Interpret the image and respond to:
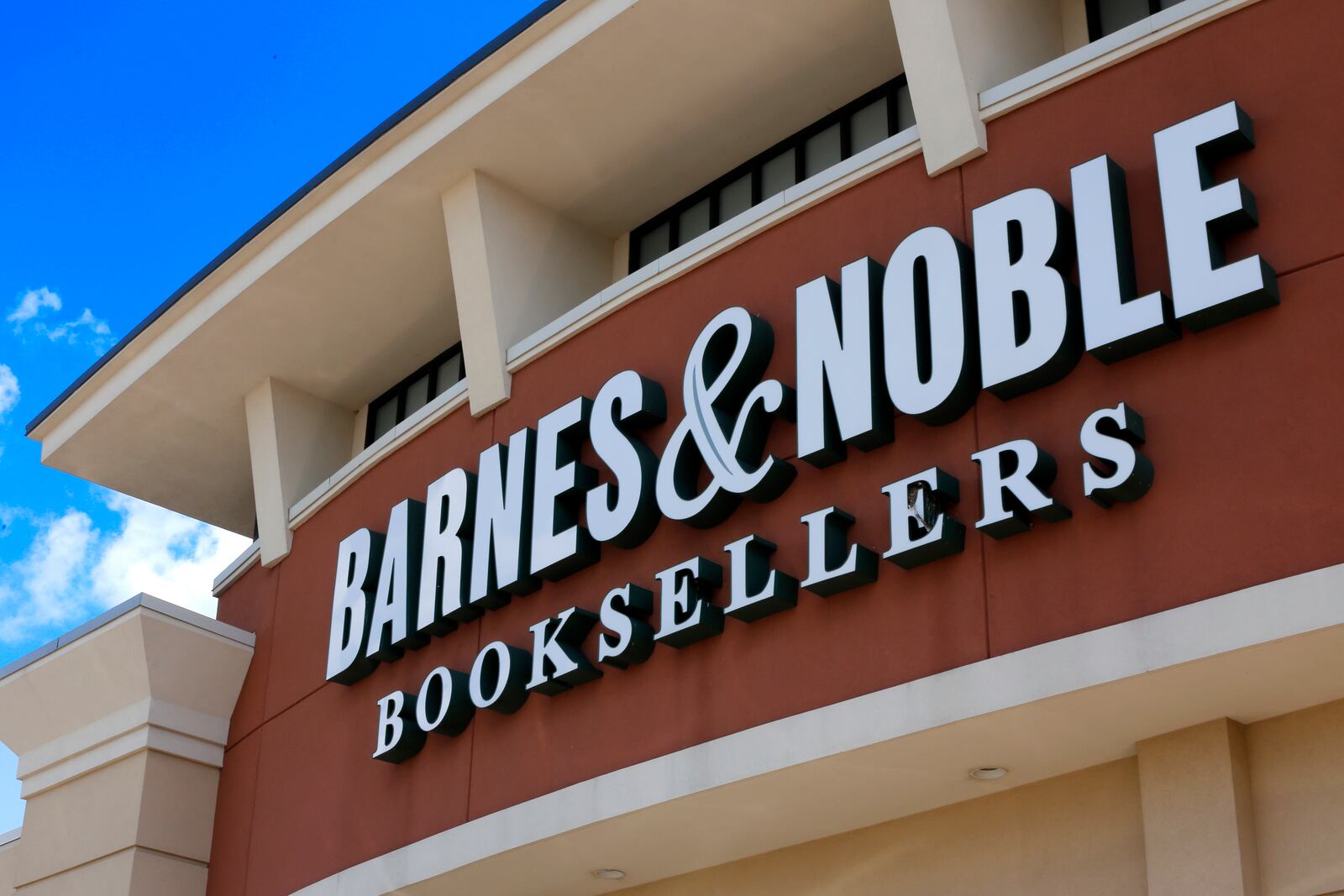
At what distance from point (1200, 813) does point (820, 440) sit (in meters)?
3.71

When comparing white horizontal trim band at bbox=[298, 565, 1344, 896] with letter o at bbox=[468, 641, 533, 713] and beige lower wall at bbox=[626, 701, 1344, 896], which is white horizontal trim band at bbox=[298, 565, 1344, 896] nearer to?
beige lower wall at bbox=[626, 701, 1344, 896]

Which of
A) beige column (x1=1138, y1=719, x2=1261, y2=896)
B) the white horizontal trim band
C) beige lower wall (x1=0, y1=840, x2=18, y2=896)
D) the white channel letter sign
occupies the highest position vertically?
the white channel letter sign

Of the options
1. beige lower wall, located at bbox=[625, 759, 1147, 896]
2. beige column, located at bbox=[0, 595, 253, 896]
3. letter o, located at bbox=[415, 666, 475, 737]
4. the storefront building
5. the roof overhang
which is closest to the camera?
the storefront building

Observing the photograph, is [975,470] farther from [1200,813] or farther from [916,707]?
[1200,813]

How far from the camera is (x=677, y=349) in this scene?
1429cm

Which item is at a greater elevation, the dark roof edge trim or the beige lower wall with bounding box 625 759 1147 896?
the dark roof edge trim

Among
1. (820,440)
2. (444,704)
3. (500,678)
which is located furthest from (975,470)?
(444,704)

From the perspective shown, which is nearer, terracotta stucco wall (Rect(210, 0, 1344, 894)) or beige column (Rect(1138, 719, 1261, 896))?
terracotta stucco wall (Rect(210, 0, 1344, 894))

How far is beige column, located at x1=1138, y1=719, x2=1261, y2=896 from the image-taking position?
1046 cm

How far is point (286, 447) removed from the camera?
19.9m

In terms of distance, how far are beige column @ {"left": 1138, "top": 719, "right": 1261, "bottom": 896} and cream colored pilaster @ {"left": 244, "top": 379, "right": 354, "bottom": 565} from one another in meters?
11.1

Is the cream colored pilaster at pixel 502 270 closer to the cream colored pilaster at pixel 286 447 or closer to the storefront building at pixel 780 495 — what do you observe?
the storefront building at pixel 780 495

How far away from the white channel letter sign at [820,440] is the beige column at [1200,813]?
1721 millimetres

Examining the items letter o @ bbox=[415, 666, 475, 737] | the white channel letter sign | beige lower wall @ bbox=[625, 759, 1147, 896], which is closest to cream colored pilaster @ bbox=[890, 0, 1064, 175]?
the white channel letter sign
